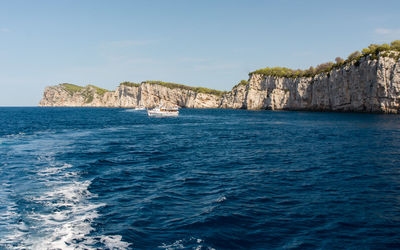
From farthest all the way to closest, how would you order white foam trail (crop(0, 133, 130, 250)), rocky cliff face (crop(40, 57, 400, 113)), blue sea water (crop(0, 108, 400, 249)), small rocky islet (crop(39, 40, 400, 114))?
small rocky islet (crop(39, 40, 400, 114)) → rocky cliff face (crop(40, 57, 400, 113)) → blue sea water (crop(0, 108, 400, 249)) → white foam trail (crop(0, 133, 130, 250))

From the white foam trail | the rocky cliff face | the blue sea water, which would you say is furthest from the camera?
the rocky cliff face

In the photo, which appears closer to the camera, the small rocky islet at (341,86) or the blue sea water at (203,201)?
the blue sea water at (203,201)

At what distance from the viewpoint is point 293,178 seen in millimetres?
17562

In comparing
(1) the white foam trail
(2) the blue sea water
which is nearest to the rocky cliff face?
(2) the blue sea water

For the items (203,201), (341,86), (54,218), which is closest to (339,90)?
(341,86)

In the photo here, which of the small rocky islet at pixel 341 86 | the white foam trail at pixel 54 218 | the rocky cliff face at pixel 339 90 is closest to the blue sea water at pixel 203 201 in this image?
the white foam trail at pixel 54 218

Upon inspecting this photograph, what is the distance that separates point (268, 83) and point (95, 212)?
5456 inches

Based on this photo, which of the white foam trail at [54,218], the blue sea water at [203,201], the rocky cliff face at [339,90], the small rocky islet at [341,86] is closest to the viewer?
the white foam trail at [54,218]

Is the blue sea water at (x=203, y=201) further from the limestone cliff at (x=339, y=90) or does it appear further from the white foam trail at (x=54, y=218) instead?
the limestone cliff at (x=339, y=90)

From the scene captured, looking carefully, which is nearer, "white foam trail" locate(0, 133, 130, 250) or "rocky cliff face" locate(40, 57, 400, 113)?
"white foam trail" locate(0, 133, 130, 250)

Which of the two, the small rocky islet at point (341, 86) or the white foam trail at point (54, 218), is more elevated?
the small rocky islet at point (341, 86)

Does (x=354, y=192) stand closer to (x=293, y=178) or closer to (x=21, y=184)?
(x=293, y=178)

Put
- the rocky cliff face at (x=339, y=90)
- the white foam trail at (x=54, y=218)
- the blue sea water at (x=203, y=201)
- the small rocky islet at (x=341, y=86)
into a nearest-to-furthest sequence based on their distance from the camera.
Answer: the white foam trail at (x=54, y=218) → the blue sea water at (x=203, y=201) → the rocky cliff face at (x=339, y=90) → the small rocky islet at (x=341, y=86)

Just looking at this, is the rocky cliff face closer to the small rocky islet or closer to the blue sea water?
the small rocky islet
